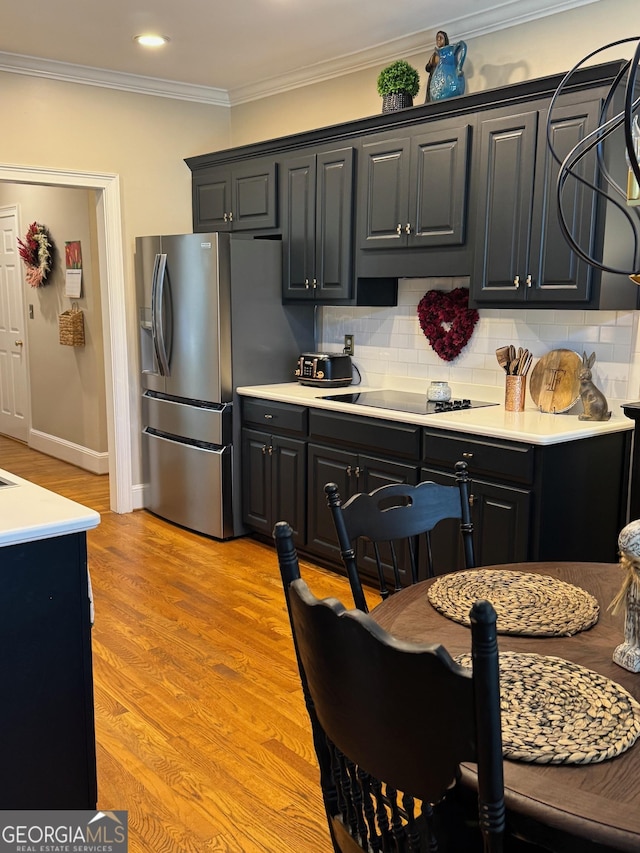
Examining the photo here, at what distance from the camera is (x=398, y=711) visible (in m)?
1.04

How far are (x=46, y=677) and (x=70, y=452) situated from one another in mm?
4892

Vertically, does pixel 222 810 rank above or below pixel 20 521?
below

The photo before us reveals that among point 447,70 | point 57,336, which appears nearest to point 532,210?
point 447,70

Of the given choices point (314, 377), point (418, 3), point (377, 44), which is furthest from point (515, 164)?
point (314, 377)

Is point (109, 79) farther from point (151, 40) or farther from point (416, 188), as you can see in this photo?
point (416, 188)

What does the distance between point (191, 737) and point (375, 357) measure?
8.53 feet

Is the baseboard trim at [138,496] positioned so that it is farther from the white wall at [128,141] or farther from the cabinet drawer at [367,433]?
the cabinet drawer at [367,433]

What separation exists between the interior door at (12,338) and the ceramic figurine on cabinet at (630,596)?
6.66 meters

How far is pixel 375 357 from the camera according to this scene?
15.2 feet

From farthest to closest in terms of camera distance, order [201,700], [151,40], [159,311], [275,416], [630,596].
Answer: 1. [159,311]
2. [275,416]
3. [151,40]
4. [201,700]
5. [630,596]

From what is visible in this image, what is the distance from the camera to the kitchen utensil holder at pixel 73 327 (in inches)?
246

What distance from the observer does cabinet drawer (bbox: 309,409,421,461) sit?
11.8 ft

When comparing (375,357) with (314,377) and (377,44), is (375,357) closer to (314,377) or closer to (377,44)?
(314,377)

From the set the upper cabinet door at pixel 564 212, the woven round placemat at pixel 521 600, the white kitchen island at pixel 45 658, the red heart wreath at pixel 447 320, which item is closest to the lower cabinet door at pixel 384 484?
the red heart wreath at pixel 447 320
